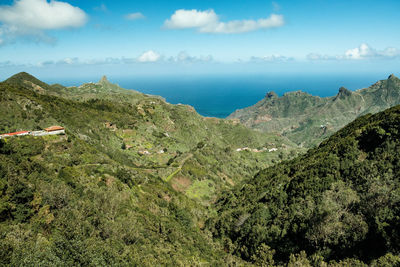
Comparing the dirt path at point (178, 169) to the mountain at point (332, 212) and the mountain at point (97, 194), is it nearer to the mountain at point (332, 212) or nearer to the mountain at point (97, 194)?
the mountain at point (97, 194)

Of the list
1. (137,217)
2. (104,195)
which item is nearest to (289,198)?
(137,217)

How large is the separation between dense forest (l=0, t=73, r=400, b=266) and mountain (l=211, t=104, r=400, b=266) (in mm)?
161

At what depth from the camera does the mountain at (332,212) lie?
2555 centimetres

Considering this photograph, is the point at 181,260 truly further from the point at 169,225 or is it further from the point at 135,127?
the point at 135,127

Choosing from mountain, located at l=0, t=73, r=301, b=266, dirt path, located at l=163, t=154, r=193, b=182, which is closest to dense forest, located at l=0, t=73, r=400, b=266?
mountain, located at l=0, t=73, r=301, b=266

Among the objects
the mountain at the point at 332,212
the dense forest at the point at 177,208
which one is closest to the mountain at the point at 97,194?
the dense forest at the point at 177,208

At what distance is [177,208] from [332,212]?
2788cm

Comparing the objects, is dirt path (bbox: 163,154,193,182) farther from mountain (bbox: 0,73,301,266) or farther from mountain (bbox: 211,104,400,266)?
mountain (bbox: 211,104,400,266)

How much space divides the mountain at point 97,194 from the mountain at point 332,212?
5.98 meters

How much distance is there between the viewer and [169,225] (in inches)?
1480

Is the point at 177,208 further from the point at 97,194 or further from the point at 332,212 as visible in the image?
the point at 332,212

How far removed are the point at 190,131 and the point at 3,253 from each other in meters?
110

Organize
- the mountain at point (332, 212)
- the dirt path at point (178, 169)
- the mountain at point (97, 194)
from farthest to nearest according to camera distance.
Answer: the dirt path at point (178, 169), the mountain at point (332, 212), the mountain at point (97, 194)

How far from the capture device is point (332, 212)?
94.5ft
